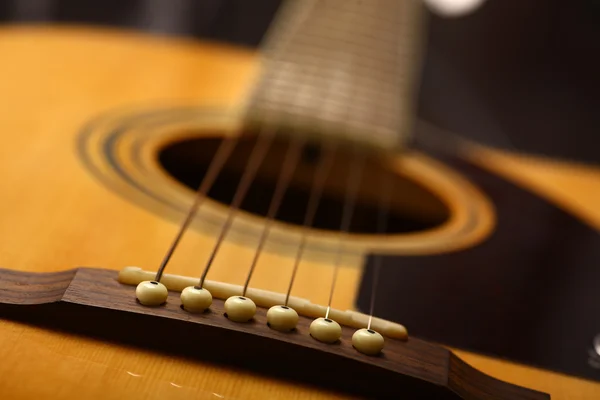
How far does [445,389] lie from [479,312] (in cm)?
16

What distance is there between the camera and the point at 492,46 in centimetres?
138

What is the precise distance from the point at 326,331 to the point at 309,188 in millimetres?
490

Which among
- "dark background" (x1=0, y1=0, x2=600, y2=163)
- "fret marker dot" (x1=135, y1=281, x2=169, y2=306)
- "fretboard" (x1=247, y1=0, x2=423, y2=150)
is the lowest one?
"fret marker dot" (x1=135, y1=281, x2=169, y2=306)

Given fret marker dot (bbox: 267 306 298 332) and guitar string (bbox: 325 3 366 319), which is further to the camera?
guitar string (bbox: 325 3 366 319)

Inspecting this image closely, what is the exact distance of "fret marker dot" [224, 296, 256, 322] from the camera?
395mm

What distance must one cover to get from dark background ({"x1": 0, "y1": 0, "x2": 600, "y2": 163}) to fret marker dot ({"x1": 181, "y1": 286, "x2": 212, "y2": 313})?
860 mm

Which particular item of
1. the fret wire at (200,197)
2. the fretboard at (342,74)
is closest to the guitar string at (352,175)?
the fretboard at (342,74)

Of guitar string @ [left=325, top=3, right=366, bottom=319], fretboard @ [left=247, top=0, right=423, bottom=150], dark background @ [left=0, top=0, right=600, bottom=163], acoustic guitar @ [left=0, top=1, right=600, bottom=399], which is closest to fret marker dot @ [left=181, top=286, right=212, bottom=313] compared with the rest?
acoustic guitar @ [left=0, top=1, right=600, bottom=399]

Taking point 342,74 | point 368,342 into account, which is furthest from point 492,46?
point 368,342

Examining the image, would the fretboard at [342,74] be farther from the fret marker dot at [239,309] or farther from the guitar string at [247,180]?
the fret marker dot at [239,309]

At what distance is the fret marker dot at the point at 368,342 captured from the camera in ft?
1.30

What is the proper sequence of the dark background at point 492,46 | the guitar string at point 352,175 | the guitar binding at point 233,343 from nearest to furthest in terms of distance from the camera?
the guitar binding at point 233,343, the guitar string at point 352,175, the dark background at point 492,46

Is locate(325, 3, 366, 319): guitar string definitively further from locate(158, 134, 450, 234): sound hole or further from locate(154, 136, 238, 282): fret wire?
locate(154, 136, 238, 282): fret wire

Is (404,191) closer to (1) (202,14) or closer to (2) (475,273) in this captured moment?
(2) (475,273)
